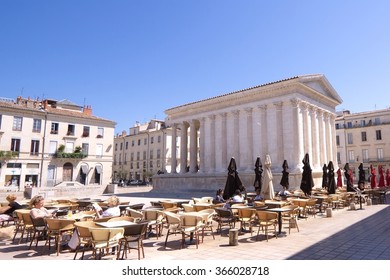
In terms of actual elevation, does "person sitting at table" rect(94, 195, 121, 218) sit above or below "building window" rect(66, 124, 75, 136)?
below

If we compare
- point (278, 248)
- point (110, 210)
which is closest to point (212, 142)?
point (110, 210)

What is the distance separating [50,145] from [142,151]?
68.9 ft

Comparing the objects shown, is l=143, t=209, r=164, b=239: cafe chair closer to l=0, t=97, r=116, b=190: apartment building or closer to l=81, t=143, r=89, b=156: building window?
l=0, t=97, r=116, b=190: apartment building

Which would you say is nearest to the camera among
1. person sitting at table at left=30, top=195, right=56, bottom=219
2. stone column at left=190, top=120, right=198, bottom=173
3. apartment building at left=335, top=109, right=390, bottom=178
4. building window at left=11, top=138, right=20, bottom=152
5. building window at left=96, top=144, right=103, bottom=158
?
person sitting at table at left=30, top=195, right=56, bottom=219

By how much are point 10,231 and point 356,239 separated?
908 cm

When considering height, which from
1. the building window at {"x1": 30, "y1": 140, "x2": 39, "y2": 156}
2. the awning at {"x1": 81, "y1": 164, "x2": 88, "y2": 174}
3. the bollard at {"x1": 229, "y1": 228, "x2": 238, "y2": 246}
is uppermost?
the building window at {"x1": 30, "y1": 140, "x2": 39, "y2": 156}

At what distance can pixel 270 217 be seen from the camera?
7844mm

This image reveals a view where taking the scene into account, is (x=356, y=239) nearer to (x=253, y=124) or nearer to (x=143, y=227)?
(x=143, y=227)

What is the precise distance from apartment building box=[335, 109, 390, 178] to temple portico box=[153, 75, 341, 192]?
1730 centimetres

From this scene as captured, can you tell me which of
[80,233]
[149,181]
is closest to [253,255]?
[80,233]

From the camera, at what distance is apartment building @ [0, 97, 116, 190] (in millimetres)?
33562

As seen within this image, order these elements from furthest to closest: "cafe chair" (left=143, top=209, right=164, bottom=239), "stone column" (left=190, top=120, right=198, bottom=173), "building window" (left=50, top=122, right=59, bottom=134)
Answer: "building window" (left=50, top=122, right=59, bottom=134)
"stone column" (left=190, top=120, right=198, bottom=173)
"cafe chair" (left=143, top=209, right=164, bottom=239)

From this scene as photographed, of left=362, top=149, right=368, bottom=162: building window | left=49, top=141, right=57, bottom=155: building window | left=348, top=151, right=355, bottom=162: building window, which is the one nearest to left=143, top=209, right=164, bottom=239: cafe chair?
left=49, top=141, right=57, bottom=155: building window

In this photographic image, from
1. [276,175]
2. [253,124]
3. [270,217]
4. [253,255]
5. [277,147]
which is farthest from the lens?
[253,124]
